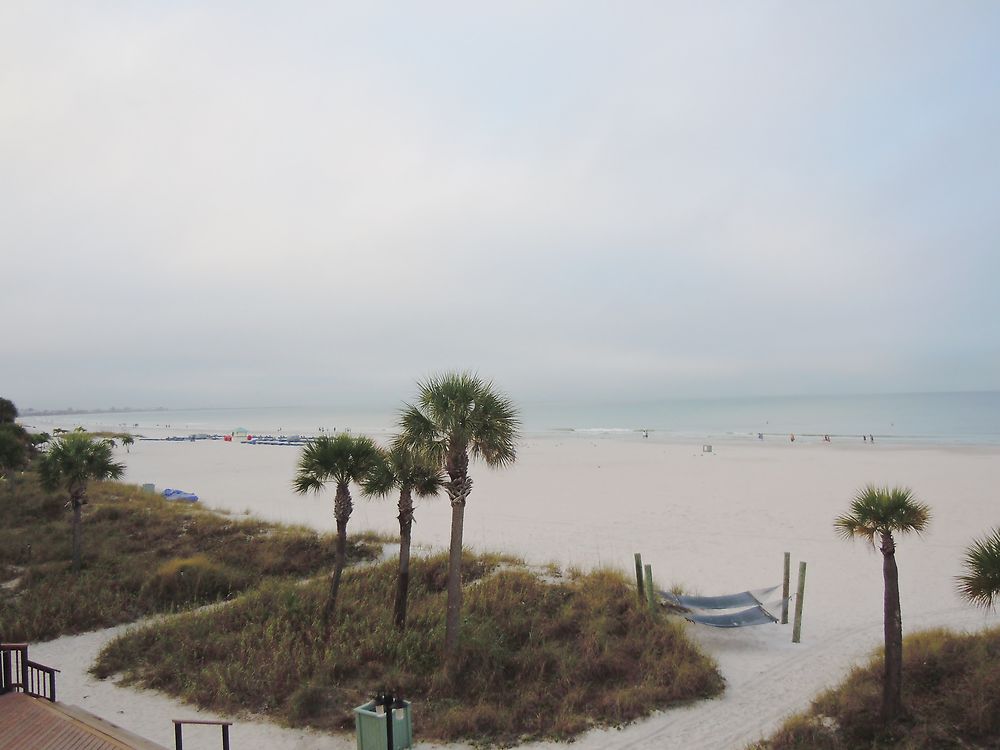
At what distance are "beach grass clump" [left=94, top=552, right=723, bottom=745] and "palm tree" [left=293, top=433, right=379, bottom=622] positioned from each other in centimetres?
109

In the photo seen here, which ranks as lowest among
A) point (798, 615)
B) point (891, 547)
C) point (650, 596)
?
point (798, 615)

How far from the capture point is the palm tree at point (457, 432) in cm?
1029

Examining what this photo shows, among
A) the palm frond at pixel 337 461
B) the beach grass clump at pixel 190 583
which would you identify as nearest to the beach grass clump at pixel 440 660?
the beach grass clump at pixel 190 583

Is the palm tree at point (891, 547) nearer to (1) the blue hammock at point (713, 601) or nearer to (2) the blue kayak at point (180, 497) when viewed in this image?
(1) the blue hammock at point (713, 601)

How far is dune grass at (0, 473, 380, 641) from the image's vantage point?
13.5 metres

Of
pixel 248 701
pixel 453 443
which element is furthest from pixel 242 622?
pixel 453 443

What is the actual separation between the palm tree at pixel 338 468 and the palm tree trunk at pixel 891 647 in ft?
29.4

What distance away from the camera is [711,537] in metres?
21.4

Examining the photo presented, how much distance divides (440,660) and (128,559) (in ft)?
37.1

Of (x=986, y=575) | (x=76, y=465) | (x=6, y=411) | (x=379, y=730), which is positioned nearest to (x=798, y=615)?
(x=986, y=575)

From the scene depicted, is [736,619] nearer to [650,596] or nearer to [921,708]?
[650,596]

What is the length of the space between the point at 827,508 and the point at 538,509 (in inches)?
502

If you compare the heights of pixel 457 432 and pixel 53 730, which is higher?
pixel 457 432

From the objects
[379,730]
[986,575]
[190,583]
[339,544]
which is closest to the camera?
[986,575]
